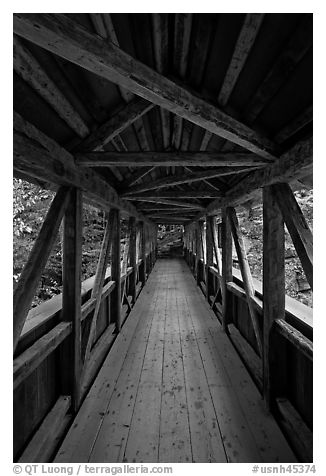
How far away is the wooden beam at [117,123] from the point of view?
2.46m

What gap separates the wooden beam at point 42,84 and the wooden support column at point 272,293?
2.35 meters

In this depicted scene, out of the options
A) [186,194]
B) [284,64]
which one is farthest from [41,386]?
[186,194]

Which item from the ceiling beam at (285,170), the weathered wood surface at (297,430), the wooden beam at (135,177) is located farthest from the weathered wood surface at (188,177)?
the weathered wood surface at (297,430)

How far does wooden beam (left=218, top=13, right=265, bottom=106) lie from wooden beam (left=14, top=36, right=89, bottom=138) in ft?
4.65

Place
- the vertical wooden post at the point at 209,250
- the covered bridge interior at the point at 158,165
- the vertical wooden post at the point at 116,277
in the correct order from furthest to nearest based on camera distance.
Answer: the vertical wooden post at the point at 209,250
the vertical wooden post at the point at 116,277
the covered bridge interior at the point at 158,165

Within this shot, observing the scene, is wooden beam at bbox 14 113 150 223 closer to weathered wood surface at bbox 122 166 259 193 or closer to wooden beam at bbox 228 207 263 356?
weathered wood surface at bbox 122 166 259 193

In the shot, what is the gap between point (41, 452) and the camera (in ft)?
6.66

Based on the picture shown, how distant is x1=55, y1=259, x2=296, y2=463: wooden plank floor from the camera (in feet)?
7.20

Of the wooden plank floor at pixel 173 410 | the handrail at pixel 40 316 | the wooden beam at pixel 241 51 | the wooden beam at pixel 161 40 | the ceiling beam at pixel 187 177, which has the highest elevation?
the wooden beam at pixel 161 40

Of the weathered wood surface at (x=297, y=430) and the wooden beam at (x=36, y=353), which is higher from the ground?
the wooden beam at (x=36, y=353)

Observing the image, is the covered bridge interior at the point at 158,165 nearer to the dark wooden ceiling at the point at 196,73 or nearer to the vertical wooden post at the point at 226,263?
the dark wooden ceiling at the point at 196,73

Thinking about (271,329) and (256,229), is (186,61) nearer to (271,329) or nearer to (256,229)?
(271,329)
